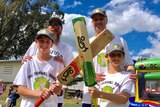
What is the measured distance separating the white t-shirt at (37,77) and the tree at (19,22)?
3000 cm

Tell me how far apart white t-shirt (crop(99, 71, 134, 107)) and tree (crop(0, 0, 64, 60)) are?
30174 mm

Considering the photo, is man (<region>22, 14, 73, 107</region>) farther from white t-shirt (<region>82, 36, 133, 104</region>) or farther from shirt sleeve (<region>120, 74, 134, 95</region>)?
shirt sleeve (<region>120, 74, 134, 95</region>)

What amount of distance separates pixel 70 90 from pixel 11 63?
7538 mm

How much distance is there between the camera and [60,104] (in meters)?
4.50

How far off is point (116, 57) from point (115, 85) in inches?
12.9

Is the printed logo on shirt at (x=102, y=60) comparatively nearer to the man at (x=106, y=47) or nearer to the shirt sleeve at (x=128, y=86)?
the man at (x=106, y=47)

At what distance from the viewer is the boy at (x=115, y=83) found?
3637mm

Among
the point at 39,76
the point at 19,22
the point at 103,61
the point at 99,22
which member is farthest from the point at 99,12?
the point at 19,22

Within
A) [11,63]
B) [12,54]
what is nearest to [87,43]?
[11,63]

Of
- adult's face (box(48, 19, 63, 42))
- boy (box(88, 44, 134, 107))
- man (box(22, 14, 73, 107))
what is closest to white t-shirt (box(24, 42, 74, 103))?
man (box(22, 14, 73, 107))

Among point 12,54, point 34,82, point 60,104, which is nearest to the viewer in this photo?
point 34,82

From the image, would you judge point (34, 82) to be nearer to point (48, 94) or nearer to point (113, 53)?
point (48, 94)

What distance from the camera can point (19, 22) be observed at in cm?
3409

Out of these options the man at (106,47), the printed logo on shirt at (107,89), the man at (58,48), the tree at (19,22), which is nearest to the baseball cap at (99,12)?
the man at (106,47)
